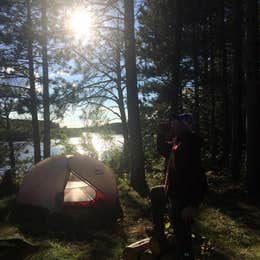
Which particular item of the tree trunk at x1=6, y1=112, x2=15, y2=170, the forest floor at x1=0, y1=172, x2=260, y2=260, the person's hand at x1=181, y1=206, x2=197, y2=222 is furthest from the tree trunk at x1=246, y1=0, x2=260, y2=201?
the tree trunk at x1=6, y1=112, x2=15, y2=170

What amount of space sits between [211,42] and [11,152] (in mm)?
18173

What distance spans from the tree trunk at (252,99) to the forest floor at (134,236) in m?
0.62

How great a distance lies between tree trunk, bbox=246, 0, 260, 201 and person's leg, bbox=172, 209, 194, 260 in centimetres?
611

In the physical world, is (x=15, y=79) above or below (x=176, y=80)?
above

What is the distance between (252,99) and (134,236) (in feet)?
16.6

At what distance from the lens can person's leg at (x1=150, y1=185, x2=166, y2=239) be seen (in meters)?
4.33

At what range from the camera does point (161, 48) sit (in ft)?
55.6

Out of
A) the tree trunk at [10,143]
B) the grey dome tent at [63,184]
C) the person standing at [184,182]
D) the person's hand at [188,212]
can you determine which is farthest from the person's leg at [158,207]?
the tree trunk at [10,143]

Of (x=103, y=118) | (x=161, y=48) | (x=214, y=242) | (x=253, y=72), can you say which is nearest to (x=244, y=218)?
(x=214, y=242)

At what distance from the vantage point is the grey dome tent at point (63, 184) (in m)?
7.30

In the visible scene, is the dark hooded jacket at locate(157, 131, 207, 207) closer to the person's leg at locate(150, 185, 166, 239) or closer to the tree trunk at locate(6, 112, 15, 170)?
the person's leg at locate(150, 185, 166, 239)

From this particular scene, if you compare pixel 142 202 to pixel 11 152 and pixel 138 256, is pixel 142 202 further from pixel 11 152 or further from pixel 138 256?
pixel 11 152

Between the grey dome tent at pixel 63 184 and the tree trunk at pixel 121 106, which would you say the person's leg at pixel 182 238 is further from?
the tree trunk at pixel 121 106

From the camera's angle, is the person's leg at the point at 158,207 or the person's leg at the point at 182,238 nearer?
the person's leg at the point at 182,238
